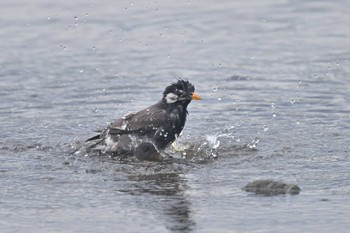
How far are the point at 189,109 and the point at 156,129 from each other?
6.33 feet

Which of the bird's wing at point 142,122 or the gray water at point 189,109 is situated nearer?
the gray water at point 189,109

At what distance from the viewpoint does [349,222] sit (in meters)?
8.73

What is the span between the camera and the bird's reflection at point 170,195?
887 centimetres

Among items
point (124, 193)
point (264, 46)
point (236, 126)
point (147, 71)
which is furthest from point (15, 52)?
point (124, 193)

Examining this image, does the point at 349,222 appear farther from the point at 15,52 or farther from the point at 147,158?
the point at 15,52

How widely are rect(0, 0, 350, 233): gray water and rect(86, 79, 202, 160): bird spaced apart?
1.26 feet

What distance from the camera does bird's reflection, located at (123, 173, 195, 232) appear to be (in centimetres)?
887

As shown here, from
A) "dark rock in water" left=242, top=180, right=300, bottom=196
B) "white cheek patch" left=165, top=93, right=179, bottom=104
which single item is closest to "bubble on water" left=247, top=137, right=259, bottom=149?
"white cheek patch" left=165, top=93, right=179, bottom=104

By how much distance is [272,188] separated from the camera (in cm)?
973

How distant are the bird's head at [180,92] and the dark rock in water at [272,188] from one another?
254cm

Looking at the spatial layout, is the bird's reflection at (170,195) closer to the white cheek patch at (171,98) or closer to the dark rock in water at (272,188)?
the dark rock in water at (272,188)

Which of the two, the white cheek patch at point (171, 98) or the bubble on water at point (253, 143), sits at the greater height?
the white cheek patch at point (171, 98)

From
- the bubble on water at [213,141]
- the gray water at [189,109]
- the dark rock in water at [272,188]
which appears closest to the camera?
the gray water at [189,109]


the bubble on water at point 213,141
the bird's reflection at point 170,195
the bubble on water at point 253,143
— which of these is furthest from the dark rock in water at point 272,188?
the bubble on water at point 213,141
